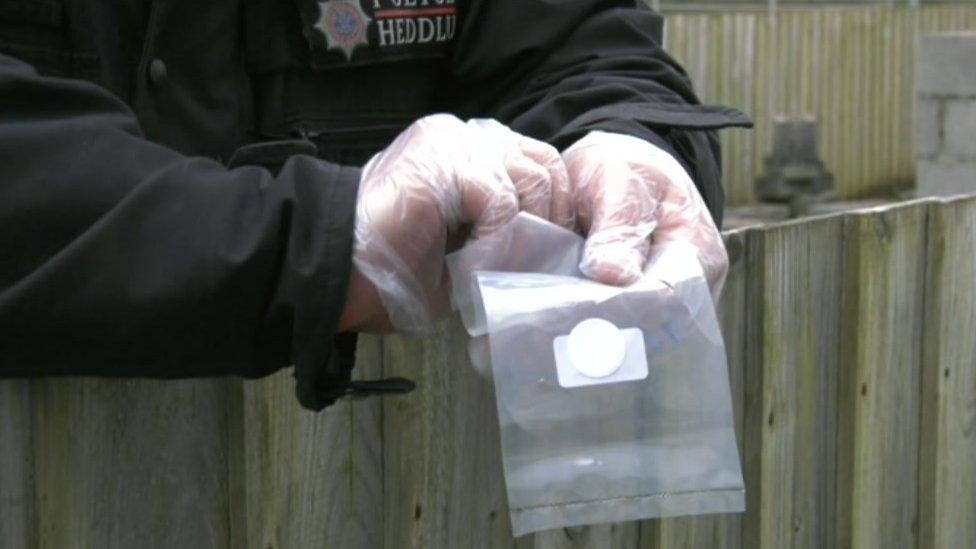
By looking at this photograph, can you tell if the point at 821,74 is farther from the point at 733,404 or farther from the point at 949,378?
the point at 733,404

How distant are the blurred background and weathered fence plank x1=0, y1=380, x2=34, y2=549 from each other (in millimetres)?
14654

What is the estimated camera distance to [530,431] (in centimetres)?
173

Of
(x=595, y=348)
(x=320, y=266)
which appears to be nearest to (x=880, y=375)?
(x=595, y=348)

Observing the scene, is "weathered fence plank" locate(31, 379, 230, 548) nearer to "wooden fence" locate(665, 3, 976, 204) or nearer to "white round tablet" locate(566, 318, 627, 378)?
"white round tablet" locate(566, 318, 627, 378)

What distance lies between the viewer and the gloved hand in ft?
5.54

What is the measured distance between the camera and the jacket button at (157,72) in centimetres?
219

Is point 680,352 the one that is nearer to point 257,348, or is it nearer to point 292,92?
point 257,348

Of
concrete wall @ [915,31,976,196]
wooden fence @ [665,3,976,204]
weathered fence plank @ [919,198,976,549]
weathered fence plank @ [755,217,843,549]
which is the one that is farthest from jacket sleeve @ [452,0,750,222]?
wooden fence @ [665,3,976,204]

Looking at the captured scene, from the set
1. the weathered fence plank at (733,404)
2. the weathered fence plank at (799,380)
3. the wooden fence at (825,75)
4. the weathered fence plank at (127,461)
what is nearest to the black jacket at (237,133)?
the weathered fence plank at (127,461)

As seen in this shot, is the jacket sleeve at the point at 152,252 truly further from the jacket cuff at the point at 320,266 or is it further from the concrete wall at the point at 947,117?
the concrete wall at the point at 947,117

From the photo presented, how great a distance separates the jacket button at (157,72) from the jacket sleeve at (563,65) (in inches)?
16.2

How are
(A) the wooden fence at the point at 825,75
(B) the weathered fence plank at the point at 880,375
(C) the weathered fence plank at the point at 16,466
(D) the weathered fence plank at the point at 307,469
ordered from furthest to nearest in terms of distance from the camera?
(A) the wooden fence at the point at 825,75, (B) the weathered fence plank at the point at 880,375, (D) the weathered fence plank at the point at 307,469, (C) the weathered fence plank at the point at 16,466

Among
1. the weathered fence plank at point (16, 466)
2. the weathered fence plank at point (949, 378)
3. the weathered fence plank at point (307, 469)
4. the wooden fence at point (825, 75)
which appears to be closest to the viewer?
the weathered fence plank at point (16, 466)

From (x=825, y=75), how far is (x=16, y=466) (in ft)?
56.9
